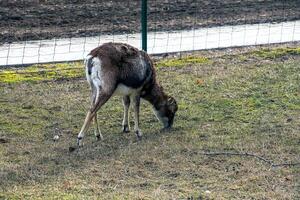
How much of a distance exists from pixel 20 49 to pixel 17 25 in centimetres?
184

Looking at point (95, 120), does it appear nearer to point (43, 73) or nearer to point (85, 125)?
point (85, 125)

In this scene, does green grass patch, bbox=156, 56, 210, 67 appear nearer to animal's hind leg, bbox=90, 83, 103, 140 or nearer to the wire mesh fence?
the wire mesh fence

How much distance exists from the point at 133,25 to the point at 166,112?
20.9 ft

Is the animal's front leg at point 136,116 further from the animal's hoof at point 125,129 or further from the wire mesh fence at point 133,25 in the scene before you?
the wire mesh fence at point 133,25

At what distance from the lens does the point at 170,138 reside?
9.37 meters

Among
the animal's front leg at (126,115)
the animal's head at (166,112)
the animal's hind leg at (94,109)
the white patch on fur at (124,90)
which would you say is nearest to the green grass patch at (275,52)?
the animal's head at (166,112)

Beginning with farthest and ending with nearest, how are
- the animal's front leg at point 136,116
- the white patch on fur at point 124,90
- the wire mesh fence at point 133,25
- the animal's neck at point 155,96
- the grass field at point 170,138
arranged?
the wire mesh fence at point 133,25 → the animal's neck at point 155,96 → the animal's front leg at point 136,116 → the white patch on fur at point 124,90 → the grass field at point 170,138

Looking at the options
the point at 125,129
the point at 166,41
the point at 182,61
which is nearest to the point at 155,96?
the point at 125,129

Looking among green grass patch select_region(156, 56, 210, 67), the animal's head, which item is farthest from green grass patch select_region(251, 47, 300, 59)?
the animal's head

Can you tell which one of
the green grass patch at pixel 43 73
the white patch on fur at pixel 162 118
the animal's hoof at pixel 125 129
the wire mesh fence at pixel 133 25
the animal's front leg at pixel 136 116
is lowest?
the wire mesh fence at pixel 133 25

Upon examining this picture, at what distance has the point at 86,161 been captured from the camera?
8.52 m

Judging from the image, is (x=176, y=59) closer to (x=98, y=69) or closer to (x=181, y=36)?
(x=181, y=36)

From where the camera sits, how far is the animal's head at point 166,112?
9734 mm

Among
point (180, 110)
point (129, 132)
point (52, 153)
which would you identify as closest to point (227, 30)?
point (180, 110)
